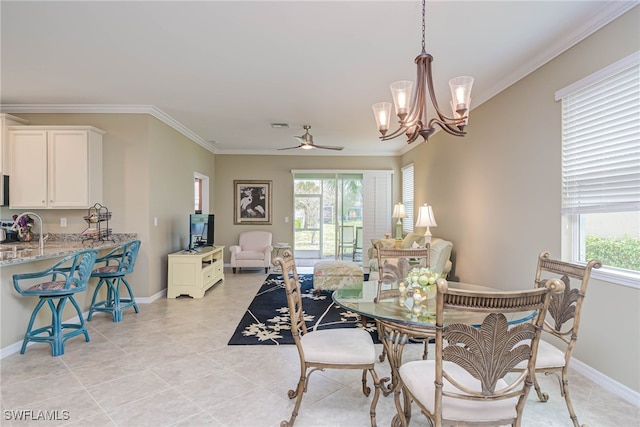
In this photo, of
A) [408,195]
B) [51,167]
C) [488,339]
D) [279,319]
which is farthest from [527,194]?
[51,167]

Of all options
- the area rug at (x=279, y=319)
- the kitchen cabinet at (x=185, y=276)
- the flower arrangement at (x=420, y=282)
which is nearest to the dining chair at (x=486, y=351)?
the flower arrangement at (x=420, y=282)

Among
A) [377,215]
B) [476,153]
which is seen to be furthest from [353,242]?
[476,153]

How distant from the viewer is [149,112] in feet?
14.6

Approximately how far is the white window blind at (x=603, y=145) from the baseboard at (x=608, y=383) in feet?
4.01

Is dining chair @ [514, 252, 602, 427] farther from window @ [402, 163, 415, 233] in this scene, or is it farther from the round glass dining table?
window @ [402, 163, 415, 233]

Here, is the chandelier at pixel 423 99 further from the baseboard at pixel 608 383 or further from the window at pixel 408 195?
the window at pixel 408 195

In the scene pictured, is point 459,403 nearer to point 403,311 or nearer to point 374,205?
point 403,311

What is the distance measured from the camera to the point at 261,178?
24.9 feet

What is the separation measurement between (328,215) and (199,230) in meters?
3.40

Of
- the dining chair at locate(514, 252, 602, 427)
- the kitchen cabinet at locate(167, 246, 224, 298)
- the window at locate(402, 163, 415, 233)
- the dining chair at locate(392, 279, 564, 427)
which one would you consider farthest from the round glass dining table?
the window at locate(402, 163, 415, 233)

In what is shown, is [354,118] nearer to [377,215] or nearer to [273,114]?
[273,114]

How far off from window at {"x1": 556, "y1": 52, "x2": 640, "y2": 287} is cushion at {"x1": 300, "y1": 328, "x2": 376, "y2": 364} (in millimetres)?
1858

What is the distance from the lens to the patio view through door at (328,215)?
7773mm

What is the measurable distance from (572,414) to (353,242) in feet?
19.9
